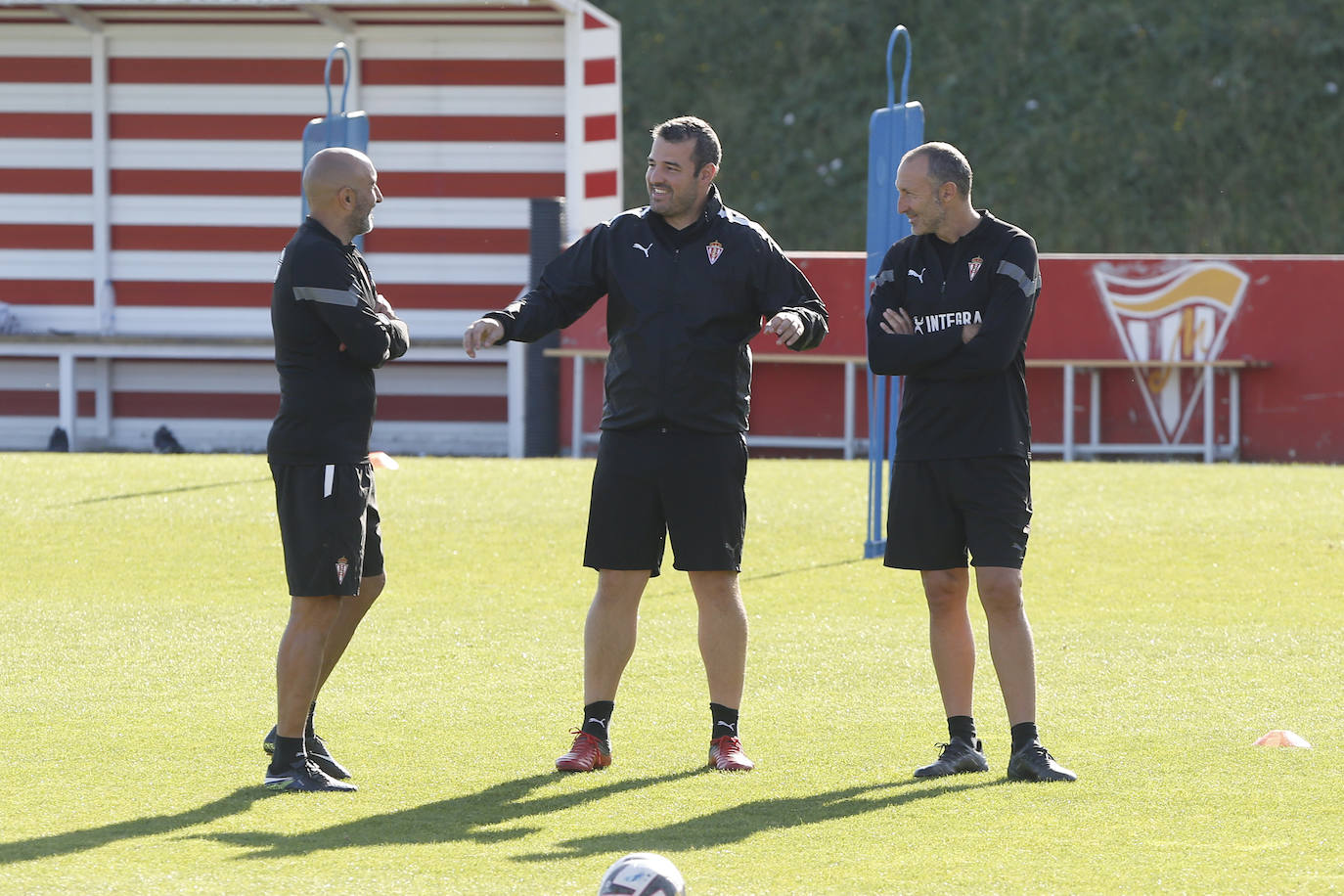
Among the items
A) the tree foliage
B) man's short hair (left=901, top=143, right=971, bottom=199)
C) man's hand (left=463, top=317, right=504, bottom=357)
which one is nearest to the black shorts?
man's short hair (left=901, top=143, right=971, bottom=199)

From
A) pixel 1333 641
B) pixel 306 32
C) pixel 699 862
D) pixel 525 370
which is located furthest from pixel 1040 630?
pixel 306 32

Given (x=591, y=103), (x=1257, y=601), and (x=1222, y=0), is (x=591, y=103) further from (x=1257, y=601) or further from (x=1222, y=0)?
(x=1222, y=0)

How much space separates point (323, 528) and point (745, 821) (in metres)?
1.41

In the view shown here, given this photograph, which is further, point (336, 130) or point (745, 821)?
point (336, 130)

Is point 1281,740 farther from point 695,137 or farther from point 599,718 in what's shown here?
point 695,137

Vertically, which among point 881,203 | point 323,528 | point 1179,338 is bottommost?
point 323,528

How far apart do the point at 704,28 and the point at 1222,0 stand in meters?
7.22

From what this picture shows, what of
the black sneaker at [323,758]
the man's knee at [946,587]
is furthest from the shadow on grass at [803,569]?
the black sneaker at [323,758]

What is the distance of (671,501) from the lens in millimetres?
5758

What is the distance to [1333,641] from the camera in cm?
784

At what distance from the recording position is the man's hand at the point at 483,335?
552 centimetres

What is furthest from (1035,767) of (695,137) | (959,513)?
(695,137)

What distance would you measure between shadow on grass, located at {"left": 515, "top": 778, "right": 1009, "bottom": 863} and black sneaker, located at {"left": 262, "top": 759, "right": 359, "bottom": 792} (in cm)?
87

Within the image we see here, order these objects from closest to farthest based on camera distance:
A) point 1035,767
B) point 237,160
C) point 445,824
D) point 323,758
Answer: point 445,824 < point 1035,767 < point 323,758 < point 237,160
